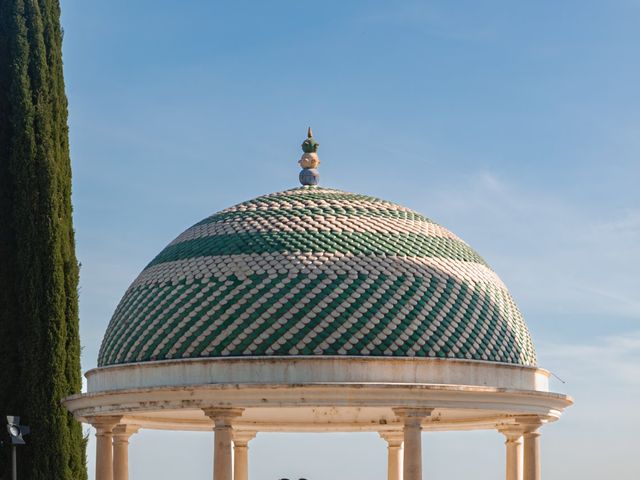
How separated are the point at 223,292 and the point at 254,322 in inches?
38.1

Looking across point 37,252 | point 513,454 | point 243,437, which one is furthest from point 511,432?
point 37,252

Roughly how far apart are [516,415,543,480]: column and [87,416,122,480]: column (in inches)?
282

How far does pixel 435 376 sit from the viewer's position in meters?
24.5

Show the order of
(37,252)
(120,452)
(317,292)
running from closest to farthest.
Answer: (317,292) < (120,452) < (37,252)

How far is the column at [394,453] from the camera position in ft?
98.2

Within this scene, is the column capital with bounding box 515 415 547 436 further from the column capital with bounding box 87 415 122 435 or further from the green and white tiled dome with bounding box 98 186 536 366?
the column capital with bounding box 87 415 122 435

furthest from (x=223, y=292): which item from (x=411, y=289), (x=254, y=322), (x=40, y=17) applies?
(x=40, y=17)

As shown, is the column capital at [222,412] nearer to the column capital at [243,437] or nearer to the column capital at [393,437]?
the column capital at [243,437]

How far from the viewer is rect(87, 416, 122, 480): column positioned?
26391 millimetres

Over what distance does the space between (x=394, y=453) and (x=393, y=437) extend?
1.05ft

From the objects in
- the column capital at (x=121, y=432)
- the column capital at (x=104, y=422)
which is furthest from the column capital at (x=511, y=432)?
the column capital at (x=104, y=422)

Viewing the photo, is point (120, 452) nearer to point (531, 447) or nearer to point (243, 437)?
point (243, 437)

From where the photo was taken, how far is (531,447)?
86.8 ft

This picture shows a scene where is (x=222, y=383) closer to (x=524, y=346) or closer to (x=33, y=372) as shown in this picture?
(x=524, y=346)
